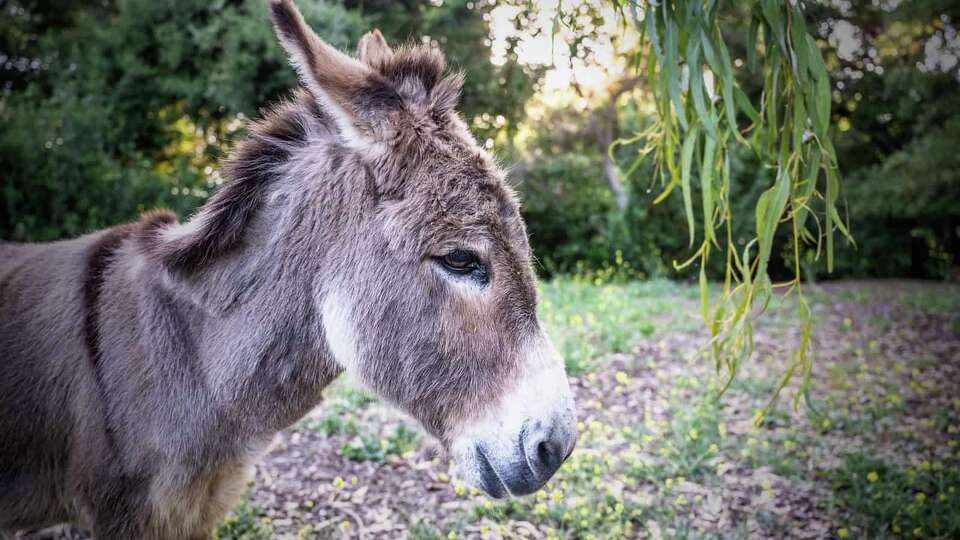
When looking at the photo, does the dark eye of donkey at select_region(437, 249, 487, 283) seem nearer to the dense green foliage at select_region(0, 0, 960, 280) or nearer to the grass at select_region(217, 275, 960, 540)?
the grass at select_region(217, 275, 960, 540)

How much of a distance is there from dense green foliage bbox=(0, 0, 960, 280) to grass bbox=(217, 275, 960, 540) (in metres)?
1.72

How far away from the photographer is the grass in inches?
119

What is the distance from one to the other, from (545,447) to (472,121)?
3306mm

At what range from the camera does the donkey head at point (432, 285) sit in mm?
1678

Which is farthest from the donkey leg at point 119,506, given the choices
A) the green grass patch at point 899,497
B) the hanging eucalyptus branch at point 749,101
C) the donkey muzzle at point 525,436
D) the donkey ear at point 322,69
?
the green grass patch at point 899,497

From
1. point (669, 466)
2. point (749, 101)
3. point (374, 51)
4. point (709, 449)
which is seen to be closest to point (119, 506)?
point (374, 51)

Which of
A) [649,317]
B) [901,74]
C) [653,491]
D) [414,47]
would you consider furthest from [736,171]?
[414,47]

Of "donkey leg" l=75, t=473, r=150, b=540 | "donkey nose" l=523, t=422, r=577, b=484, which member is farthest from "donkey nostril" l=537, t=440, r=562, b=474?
"donkey leg" l=75, t=473, r=150, b=540

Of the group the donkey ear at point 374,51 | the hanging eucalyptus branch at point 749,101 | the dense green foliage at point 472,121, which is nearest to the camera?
the hanging eucalyptus branch at point 749,101

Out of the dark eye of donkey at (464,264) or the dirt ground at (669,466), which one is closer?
the dark eye of donkey at (464,264)

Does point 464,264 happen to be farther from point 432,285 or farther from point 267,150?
point 267,150

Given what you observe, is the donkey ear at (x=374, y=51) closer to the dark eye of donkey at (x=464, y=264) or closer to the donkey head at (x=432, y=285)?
the donkey head at (x=432, y=285)

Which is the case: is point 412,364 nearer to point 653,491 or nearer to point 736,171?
point 653,491

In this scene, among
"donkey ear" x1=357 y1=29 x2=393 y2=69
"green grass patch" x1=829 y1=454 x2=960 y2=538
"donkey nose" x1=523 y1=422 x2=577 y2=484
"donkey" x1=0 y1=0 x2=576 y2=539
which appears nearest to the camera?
"donkey nose" x1=523 y1=422 x2=577 y2=484
